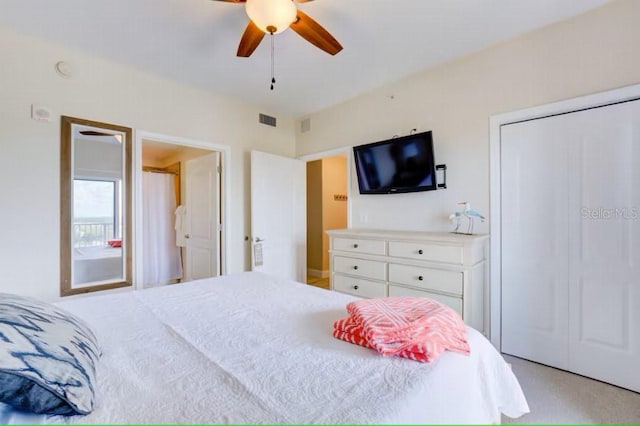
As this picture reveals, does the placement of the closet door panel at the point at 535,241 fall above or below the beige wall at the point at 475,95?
below

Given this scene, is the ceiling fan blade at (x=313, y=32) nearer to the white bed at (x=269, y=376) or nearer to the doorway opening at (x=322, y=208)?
the white bed at (x=269, y=376)

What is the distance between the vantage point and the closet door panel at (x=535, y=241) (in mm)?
2174

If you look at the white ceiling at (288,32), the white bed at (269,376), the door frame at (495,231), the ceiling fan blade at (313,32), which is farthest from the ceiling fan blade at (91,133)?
the door frame at (495,231)

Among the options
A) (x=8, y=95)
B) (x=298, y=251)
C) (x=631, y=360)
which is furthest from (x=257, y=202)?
(x=631, y=360)

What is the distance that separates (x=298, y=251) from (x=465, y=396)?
3.29 meters

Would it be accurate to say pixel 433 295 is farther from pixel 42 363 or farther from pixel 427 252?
pixel 42 363

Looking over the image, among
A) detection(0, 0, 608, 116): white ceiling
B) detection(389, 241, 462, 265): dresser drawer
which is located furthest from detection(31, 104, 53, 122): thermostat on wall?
detection(389, 241, 462, 265): dresser drawer

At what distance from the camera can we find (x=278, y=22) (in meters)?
1.68

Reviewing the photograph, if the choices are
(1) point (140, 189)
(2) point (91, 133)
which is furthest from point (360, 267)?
(2) point (91, 133)

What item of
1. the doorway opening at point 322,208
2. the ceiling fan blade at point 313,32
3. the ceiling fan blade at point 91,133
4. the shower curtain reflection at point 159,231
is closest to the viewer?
the ceiling fan blade at point 313,32

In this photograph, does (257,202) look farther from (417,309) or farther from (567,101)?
(567,101)

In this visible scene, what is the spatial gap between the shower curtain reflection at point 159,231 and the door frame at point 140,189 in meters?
→ 1.63

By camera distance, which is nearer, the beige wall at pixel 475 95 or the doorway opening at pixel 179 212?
the beige wall at pixel 475 95

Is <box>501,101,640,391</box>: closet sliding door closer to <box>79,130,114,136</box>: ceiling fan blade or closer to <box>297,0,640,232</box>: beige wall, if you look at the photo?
<box>297,0,640,232</box>: beige wall
